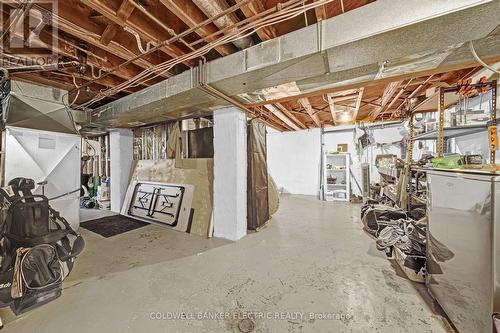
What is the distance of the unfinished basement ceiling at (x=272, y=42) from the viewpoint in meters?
1.34

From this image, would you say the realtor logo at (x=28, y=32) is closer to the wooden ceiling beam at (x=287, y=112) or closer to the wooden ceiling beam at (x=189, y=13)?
the wooden ceiling beam at (x=189, y=13)

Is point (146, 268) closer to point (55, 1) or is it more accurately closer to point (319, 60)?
point (55, 1)

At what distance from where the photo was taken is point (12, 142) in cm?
263

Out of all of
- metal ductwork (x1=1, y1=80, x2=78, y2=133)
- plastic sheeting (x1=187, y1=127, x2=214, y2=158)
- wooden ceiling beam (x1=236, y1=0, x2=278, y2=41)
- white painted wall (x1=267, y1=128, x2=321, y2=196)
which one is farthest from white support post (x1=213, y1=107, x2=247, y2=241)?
white painted wall (x1=267, y1=128, x2=321, y2=196)

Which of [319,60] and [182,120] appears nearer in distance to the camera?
[319,60]

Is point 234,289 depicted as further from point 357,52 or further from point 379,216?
point 379,216

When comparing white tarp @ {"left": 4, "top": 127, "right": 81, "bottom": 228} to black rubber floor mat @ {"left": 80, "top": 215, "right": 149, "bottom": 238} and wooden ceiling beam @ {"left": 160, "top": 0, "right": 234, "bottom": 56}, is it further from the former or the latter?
wooden ceiling beam @ {"left": 160, "top": 0, "right": 234, "bottom": 56}

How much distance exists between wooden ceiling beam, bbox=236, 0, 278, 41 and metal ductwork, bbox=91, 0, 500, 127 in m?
0.11

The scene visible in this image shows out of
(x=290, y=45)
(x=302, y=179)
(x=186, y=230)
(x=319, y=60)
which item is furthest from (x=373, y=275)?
(x=302, y=179)

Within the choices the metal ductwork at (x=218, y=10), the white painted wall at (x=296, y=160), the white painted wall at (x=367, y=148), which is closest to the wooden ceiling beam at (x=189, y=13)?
the metal ductwork at (x=218, y=10)

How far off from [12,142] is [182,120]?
2410 mm

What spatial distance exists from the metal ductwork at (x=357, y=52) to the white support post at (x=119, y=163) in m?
2.88

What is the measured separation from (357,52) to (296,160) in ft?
17.4

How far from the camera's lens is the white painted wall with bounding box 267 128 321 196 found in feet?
21.3
